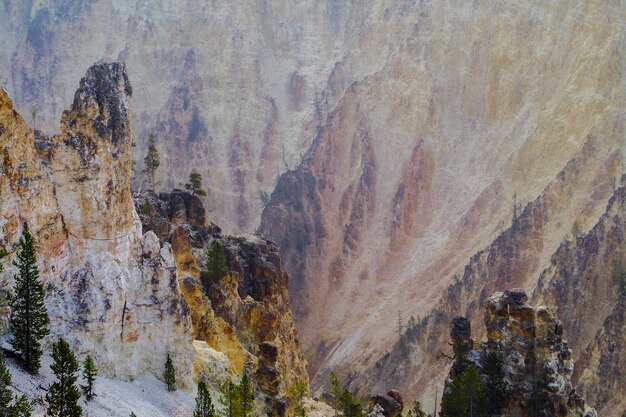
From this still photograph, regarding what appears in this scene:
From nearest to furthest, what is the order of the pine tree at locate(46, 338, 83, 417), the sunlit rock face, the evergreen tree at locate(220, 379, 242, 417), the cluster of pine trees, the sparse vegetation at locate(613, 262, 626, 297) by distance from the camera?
the pine tree at locate(46, 338, 83, 417), the evergreen tree at locate(220, 379, 242, 417), the cluster of pine trees, the sparse vegetation at locate(613, 262, 626, 297), the sunlit rock face

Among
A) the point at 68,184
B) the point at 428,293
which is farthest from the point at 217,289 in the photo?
the point at 428,293

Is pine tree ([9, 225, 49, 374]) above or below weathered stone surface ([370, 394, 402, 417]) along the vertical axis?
below

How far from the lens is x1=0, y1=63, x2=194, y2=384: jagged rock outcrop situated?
37656 millimetres

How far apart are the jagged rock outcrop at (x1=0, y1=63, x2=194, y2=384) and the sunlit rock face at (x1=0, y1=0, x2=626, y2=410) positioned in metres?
51.3

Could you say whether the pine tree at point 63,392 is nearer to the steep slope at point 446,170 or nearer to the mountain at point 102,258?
the mountain at point 102,258

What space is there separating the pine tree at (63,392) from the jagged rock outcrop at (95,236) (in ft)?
21.3

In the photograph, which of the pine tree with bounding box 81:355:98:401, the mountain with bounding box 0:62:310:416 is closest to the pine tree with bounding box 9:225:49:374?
the mountain with bounding box 0:62:310:416

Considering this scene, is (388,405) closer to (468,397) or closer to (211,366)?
(468,397)

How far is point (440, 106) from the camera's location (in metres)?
131

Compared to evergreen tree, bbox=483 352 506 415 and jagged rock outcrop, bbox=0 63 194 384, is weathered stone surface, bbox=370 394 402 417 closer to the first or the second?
evergreen tree, bbox=483 352 506 415

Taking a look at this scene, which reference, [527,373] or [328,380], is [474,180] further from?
[527,373]

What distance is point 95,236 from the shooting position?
42000 mm

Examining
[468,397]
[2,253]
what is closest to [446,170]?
[468,397]

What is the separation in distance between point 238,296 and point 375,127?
75852mm
